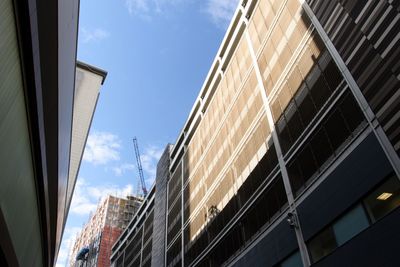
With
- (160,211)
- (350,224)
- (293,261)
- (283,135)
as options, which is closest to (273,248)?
(293,261)

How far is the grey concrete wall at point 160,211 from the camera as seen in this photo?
5658cm

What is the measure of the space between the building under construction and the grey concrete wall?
56.6m

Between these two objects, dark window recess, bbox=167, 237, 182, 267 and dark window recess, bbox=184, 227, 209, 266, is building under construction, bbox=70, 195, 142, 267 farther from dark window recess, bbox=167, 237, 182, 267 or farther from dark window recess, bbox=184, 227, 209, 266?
dark window recess, bbox=184, 227, 209, 266

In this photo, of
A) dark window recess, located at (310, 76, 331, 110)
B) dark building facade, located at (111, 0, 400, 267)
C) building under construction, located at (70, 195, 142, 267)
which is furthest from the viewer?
building under construction, located at (70, 195, 142, 267)

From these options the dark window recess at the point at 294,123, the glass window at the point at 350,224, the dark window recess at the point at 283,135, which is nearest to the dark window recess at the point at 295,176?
the dark window recess at the point at 283,135

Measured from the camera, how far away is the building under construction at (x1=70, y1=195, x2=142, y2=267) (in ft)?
379

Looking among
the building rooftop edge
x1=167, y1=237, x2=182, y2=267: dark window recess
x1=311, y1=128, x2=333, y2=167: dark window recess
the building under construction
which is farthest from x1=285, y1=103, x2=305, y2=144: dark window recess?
the building under construction

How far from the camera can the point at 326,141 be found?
2311cm

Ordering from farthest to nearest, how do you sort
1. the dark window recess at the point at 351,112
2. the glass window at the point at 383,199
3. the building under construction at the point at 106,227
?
the building under construction at the point at 106,227 < the dark window recess at the point at 351,112 < the glass window at the point at 383,199

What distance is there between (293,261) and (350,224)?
20.5 feet

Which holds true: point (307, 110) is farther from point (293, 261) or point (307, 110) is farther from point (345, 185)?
point (293, 261)

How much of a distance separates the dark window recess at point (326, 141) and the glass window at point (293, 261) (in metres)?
4.01

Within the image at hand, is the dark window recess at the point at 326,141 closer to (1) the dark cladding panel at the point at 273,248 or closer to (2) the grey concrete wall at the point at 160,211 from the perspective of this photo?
(1) the dark cladding panel at the point at 273,248

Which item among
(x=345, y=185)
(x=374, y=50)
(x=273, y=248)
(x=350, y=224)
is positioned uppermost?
(x=374, y=50)
